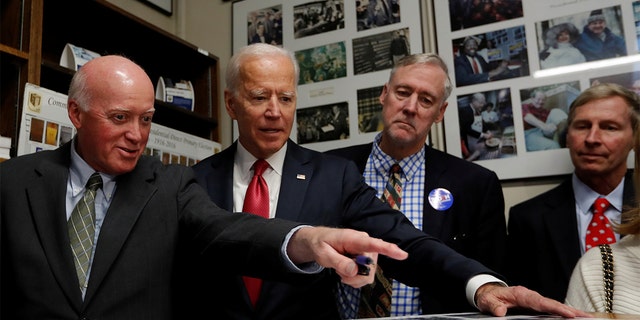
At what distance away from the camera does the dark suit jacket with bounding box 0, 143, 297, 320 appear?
3.87 feet

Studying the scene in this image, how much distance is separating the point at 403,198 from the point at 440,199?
0.43 ft

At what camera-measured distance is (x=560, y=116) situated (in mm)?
2471

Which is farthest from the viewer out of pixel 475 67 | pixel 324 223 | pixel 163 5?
pixel 163 5

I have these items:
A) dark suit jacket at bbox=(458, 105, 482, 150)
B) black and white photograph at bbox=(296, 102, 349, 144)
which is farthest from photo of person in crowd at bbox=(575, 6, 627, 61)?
black and white photograph at bbox=(296, 102, 349, 144)

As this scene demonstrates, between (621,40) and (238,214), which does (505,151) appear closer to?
(621,40)

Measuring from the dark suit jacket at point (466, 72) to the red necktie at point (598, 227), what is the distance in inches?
32.3

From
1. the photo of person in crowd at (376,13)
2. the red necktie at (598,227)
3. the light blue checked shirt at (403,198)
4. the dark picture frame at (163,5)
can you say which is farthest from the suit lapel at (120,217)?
the dark picture frame at (163,5)

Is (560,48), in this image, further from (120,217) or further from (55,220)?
(55,220)

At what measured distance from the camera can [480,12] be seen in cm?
270

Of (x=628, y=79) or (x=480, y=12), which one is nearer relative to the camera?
(x=628, y=79)

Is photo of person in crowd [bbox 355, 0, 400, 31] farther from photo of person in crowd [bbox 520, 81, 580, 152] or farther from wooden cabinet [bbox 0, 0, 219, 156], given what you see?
wooden cabinet [bbox 0, 0, 219, 156]

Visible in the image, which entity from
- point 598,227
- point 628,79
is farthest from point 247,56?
point 628,79

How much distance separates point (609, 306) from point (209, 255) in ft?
3.18

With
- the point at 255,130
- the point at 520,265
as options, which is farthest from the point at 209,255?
the point at 520,265
